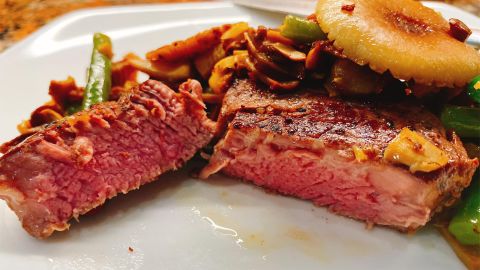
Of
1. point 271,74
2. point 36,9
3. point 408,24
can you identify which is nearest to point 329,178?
point 271,74

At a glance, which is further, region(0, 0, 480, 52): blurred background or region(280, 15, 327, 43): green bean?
region(0, 0, 480, 52): blurred background

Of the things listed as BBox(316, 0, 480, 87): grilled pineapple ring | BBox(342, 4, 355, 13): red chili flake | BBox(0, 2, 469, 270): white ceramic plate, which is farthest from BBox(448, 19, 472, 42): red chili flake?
BBox(0, 2, 469, 270): white ceramic plate

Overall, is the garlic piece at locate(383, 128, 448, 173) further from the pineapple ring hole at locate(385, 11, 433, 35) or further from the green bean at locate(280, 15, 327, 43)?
the green bean at locate(280, 15, 327, 43)

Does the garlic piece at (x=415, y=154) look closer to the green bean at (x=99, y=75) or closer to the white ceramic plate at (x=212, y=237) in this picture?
the white ceramic plate at (x=212, y=237)

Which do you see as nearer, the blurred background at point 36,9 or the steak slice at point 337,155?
the steak slice at point 337,155

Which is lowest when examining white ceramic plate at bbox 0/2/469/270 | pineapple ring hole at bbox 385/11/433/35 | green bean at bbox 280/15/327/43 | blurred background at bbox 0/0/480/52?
white ceramic plate at bbox 0/2/469/270

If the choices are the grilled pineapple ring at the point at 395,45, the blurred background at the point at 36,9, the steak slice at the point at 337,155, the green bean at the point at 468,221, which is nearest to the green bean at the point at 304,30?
the grilled pineapple ring at the point at 395,45
